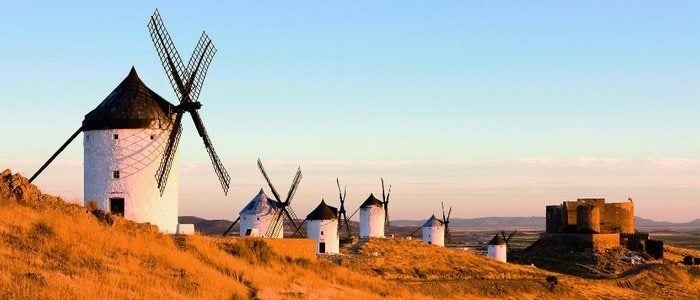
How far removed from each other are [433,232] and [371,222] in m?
6.50

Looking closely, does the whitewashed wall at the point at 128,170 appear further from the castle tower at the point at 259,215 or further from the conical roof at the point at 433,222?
the conical roof at the point at 433,222

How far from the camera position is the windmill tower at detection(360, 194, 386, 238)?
50.8m

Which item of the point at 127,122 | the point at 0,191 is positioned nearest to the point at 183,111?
the point at 127,122

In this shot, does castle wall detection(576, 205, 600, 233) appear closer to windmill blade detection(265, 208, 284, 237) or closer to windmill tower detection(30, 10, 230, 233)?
windmill blade detection(265, 208, 284, 237)

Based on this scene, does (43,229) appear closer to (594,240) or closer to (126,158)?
(126,158)

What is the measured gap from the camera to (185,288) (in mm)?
14531

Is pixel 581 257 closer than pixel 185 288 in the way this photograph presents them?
No

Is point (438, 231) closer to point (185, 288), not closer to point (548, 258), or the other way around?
point (548, 258)

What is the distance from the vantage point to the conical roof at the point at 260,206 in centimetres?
3923

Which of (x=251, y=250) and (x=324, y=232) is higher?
(x=251, y=250)

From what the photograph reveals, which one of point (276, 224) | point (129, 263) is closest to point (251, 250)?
point (129, 263)

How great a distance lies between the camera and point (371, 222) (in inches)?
1999

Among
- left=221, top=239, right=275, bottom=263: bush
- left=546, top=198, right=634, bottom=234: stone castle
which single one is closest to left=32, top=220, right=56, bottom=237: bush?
left=221, top=239, right=275, bottom=263: bush

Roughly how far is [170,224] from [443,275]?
16.7 meters
